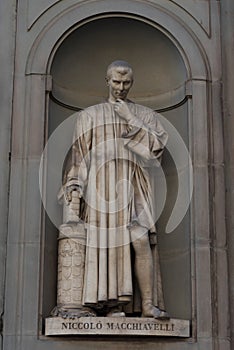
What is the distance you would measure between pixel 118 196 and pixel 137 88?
4.91ft

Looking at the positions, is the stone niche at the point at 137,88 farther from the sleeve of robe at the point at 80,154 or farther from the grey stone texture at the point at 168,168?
the sleeve of robe at the point at 80,154

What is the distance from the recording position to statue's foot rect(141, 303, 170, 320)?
9.12 m

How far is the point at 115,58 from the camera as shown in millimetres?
10680

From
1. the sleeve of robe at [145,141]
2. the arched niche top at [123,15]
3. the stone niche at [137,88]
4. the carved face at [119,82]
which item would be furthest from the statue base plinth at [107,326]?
the arched niche top at [123,15]

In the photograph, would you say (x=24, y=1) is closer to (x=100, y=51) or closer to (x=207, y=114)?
(x=100, y=51)

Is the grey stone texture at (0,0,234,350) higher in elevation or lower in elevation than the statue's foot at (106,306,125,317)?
higher

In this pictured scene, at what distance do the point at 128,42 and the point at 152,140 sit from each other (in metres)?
1.35

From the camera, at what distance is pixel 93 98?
10570 millimetres

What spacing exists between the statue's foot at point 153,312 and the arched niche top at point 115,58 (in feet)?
7.11

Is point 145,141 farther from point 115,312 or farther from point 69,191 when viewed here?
point 115,312

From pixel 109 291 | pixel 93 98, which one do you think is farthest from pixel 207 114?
pixel 109 291

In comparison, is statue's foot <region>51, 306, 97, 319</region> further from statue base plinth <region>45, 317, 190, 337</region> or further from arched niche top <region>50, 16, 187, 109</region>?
arched niche top <region>50, 16, 187, 109</region>

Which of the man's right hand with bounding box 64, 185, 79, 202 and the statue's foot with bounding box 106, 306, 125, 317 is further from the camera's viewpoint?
the man's right hand with bounding box 64, 185, 79, 202

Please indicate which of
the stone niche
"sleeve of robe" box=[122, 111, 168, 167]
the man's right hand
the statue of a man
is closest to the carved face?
the statue of a man
